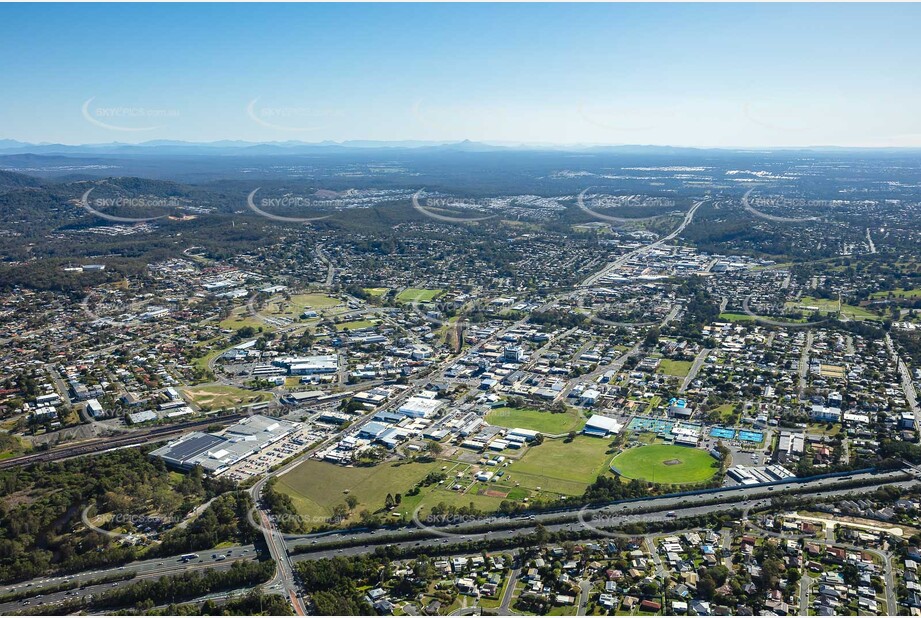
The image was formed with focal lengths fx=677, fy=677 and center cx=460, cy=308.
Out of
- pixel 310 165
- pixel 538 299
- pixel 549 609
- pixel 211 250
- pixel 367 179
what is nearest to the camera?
pixel 549 609

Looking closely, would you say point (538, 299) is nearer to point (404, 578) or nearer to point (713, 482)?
point (713, 482)

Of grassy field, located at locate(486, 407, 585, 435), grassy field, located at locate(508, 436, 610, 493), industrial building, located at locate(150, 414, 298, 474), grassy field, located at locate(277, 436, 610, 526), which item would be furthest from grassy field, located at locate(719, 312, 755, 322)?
industrial building, located at locate(150, 414, 298, 474)

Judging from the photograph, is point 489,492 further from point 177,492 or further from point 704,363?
point 704,363

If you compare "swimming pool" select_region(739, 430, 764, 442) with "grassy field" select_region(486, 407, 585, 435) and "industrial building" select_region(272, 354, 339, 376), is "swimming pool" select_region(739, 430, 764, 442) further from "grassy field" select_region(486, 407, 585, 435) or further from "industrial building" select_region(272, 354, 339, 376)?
"industrial building" select_region(272, 354, 339, 376)

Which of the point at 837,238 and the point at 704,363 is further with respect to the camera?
the point at 837,238

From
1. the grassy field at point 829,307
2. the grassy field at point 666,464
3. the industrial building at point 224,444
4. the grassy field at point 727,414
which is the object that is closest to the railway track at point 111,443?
the industrial building at point 224,444

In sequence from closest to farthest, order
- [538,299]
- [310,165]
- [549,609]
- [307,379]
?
[549,609]
[307,379]
[538,299]
[310,165]

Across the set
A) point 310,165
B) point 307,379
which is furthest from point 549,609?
point 310,165
